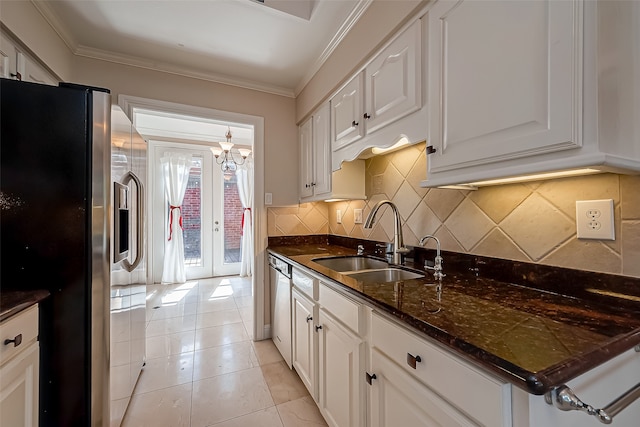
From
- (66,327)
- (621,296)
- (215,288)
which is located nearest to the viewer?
(621,296)

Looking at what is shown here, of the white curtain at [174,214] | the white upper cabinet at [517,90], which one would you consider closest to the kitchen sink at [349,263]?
the white upper cabinet at [517,90]

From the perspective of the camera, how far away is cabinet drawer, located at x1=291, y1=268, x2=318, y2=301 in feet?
4.87

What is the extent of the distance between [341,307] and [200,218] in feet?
13.7

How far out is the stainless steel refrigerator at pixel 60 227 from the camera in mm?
1109

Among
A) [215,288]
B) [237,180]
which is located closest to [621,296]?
[215,288]

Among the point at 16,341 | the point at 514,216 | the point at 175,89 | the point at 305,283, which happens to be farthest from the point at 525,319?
the point at 175,89

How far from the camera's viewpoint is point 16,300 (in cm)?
99

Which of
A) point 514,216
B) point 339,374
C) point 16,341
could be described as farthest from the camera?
point 339,374

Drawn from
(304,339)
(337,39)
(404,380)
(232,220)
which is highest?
(337,39)

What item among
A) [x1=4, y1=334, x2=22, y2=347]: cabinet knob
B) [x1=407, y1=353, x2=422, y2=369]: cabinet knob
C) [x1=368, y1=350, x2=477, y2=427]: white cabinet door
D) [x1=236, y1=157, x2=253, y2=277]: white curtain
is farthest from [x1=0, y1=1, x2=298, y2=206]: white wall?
[x1=236, y1=157, x2=253, y2=277]: white curtain

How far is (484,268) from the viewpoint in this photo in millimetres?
1218

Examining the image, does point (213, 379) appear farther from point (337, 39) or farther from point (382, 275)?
point (337, 39)

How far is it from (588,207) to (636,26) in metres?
0.52

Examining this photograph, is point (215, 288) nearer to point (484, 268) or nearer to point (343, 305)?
point (343, 305)
